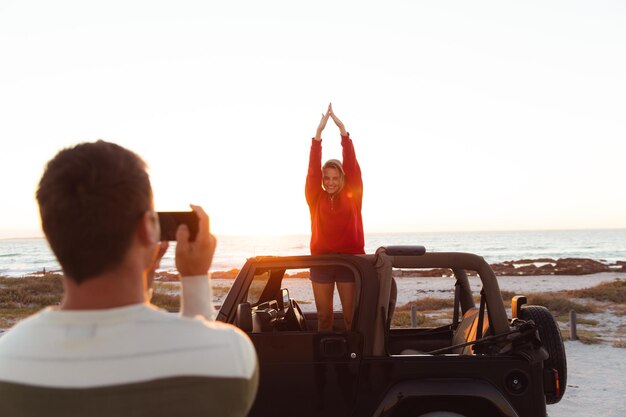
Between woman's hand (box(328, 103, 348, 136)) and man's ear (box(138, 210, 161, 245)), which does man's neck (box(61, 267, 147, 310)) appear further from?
woman's hand (box(328, 103, 348, 136))

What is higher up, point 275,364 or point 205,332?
point 205,332

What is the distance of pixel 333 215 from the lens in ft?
17.4

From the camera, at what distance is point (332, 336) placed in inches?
163

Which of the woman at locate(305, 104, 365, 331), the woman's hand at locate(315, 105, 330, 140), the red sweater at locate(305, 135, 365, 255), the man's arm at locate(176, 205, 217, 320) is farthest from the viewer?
the woman's hand at locate(315, 105, 330, 140)

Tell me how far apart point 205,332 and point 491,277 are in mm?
3543

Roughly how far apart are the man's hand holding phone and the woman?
11.4 ft

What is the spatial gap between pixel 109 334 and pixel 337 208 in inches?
169

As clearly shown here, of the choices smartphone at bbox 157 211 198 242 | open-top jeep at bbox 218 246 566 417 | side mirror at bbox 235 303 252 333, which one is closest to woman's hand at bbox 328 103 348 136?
open-top jeep at bbox 218 246 566 417

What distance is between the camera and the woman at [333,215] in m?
4.89

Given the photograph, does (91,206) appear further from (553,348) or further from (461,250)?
(461,250)

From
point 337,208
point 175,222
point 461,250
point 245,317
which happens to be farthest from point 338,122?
point 461,250

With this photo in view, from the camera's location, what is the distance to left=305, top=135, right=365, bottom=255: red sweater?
17.1ft

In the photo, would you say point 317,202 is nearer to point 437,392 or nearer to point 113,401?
point 437,392

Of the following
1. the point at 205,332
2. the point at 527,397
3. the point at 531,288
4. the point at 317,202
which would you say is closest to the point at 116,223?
the point at 205,332
